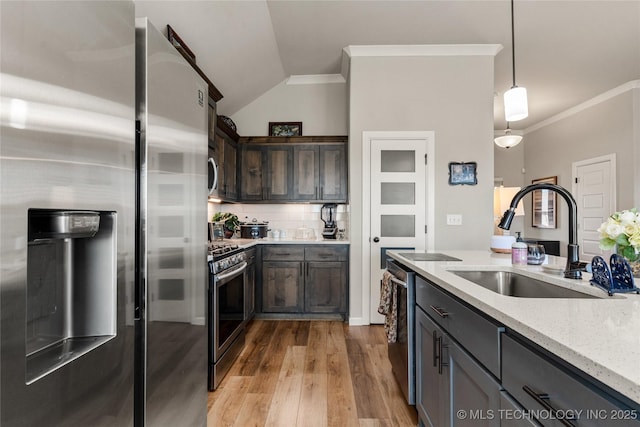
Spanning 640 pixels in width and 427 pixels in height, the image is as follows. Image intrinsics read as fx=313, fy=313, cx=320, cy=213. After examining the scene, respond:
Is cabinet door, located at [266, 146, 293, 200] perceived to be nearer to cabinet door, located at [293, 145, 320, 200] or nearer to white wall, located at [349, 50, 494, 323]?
cabinet door, located at [293, 145, 320, 200]

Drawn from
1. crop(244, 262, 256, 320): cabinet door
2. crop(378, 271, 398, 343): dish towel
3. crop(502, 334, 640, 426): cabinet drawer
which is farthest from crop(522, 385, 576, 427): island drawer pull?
crop(244, 262, 256, 320): cabinet door

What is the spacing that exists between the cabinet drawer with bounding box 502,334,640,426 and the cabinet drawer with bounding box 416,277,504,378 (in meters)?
0.05

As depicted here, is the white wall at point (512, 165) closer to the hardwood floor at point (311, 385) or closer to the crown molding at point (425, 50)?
the crown molding at point (425, 50)

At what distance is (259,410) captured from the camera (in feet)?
6.17

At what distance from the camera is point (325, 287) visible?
356cm

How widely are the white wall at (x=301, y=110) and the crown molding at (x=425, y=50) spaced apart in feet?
2.90

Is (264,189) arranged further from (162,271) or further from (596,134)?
(596,134)

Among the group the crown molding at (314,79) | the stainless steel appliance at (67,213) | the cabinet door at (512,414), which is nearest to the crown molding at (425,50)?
the crown molding at (314,79)

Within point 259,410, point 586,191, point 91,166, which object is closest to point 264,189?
point 259,410

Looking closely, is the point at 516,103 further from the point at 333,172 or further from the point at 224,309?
the point at 224,309

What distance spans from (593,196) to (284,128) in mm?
4877

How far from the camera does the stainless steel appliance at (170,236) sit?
979 mm

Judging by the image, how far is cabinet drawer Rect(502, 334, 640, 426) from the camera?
54 centimetres

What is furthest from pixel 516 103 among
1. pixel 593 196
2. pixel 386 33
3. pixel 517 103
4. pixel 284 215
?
pixel 593 196
